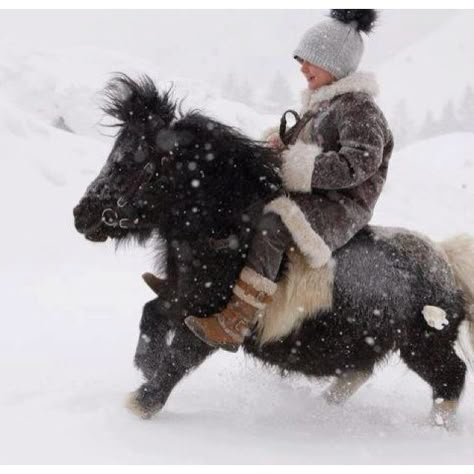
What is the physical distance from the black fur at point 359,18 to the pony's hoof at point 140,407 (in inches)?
90.0

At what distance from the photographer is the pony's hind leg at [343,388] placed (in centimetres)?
398

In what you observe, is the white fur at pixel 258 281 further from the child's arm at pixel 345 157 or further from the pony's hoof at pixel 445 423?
the pony's hoof at pixel 445 423

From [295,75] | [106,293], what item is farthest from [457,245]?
[295,75]

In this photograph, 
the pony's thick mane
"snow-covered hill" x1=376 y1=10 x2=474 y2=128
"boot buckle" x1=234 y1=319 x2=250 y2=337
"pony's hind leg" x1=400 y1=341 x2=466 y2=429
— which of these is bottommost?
"snow-covered hill" x1=376 y1=10 x2=474 y2=128

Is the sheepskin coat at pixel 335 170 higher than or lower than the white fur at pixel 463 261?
higher

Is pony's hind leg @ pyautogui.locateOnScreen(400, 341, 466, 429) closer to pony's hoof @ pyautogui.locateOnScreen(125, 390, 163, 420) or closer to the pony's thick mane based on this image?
pony's hoof @ pyautogui.locateOnScreen(125, 390, 163, 420)

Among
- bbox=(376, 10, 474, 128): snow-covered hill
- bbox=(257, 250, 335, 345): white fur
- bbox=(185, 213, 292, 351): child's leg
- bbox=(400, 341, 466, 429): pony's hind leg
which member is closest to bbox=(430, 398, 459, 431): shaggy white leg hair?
bbox=(400, 341, 466, 429): pony's hind leg

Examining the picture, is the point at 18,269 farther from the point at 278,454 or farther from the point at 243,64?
the point at 243,64

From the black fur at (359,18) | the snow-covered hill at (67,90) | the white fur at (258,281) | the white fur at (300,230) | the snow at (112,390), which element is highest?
the black fur at (359,18)

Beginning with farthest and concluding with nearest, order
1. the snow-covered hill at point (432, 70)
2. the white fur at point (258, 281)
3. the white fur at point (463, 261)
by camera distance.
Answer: the snow-covered hill at point (432, 70) < the white fur at point (463, 261) < the white fur at point (258, 281)

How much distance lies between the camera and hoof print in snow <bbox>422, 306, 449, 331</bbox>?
11.0ft

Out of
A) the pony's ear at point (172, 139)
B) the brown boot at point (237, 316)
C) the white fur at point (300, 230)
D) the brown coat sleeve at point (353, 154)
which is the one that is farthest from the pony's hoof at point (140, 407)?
the brown coat sleeve at point (353, 154)

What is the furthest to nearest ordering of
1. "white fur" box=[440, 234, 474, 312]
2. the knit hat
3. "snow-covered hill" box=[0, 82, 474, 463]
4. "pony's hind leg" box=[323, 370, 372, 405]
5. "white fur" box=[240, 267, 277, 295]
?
"pony's hind leg" box=[323, 370, 372, 405] < "white fur" box=[440, 234, 474, 312] < the knit hat < "white fur" box=[240, 267, 277, 295] < "snow-covered hill" box=[0, 82, 474, 463]

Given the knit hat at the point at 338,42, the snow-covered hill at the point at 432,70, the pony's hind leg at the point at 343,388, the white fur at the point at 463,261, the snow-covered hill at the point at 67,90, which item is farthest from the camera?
the snow-covered hill at the point at 432,70
